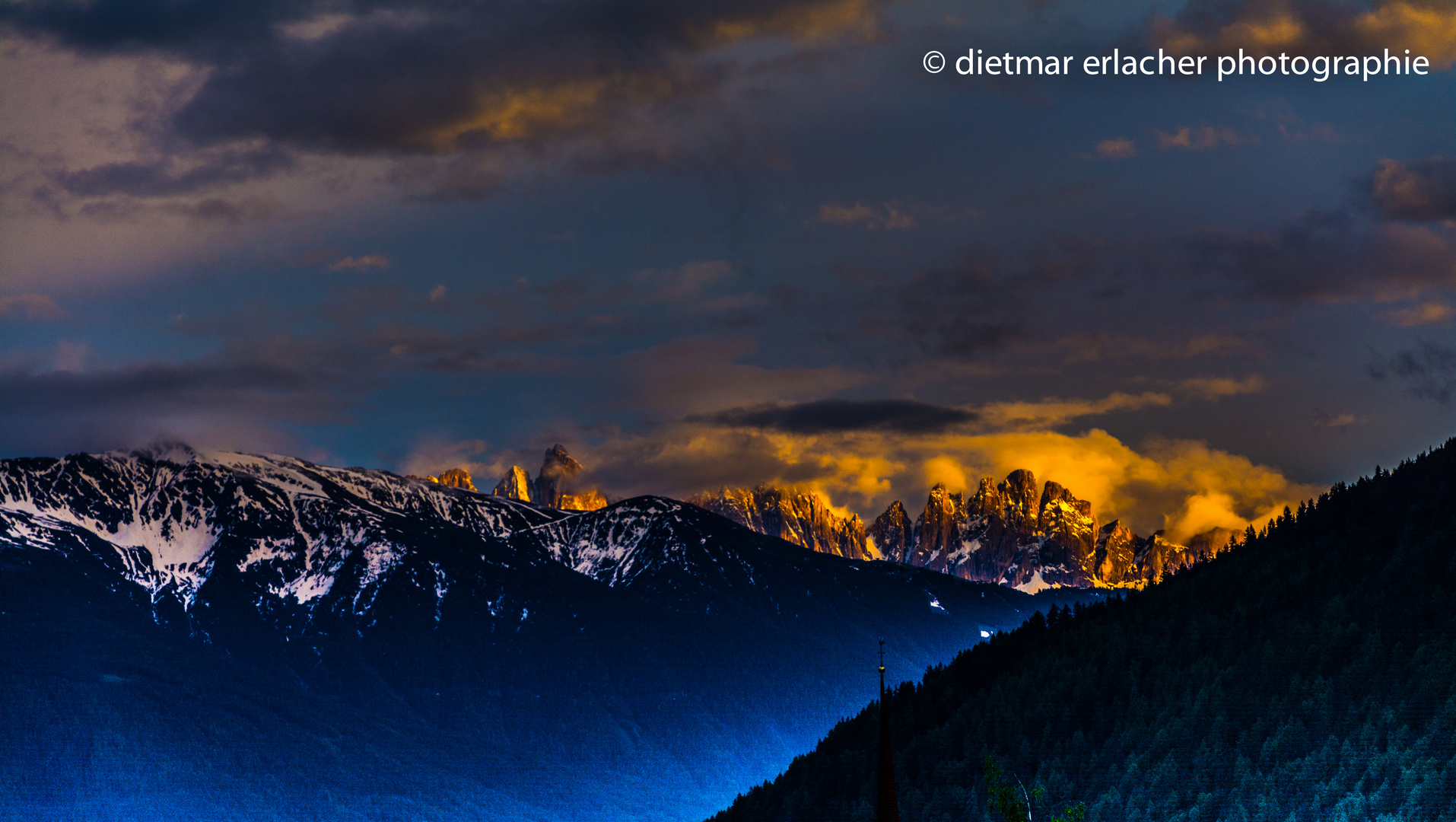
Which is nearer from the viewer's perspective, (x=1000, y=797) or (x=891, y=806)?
(x=891, y=806)

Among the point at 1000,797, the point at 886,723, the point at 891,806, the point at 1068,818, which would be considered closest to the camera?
the point at 891,806

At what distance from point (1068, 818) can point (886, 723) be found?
2683cm

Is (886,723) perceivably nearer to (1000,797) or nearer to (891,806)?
(891,806)

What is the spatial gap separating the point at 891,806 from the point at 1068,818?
105 ft

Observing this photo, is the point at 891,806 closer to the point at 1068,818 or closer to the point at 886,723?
the point at 886,723

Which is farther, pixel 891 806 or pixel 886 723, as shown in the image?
pixel 886 723

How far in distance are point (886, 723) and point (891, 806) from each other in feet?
40.7

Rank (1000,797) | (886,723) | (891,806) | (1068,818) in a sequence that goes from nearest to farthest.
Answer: (891,806) < (886,723) < (1068,818) < (1000,797)

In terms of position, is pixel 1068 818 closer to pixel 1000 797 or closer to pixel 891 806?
pixel 1000 797

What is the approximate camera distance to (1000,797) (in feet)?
646

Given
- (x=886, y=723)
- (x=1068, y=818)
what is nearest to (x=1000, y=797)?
(x=1068, y=818)

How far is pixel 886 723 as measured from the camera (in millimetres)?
172250

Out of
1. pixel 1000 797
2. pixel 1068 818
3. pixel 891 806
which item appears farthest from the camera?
pixel 1000 797

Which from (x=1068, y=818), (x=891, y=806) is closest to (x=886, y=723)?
(x=891, y=806)
